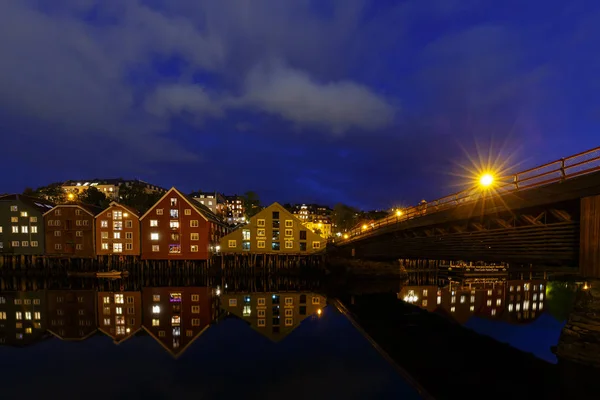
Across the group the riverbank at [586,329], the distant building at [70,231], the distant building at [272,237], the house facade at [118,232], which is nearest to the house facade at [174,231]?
the house facade at [118,232]

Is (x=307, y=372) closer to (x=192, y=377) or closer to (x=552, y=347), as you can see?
(x=192, y=377)

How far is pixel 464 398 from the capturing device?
1271 cm

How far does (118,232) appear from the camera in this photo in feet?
181

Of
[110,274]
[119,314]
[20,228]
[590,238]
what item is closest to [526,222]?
[590,238]

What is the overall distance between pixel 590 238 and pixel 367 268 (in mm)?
38091

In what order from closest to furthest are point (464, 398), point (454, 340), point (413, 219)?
point (464, 398) → point (454, 340) → point (413, 219)

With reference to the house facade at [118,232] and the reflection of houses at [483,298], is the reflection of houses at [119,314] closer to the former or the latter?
the house facade at [118,232]

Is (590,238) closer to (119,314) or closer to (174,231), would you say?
(119,314)

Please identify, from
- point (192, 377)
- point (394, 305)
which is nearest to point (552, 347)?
point (394, 305)

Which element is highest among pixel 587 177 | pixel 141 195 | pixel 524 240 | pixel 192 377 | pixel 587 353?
pixel 141 195

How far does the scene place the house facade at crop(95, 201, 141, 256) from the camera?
179 feet

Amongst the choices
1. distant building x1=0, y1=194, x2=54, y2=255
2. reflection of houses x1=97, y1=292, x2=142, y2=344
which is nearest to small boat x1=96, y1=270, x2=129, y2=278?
reflection of houses x1=97, y1=292, x2=142, y2=344

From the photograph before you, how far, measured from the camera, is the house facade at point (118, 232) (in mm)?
54625

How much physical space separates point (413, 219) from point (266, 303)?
1766 centimetres
